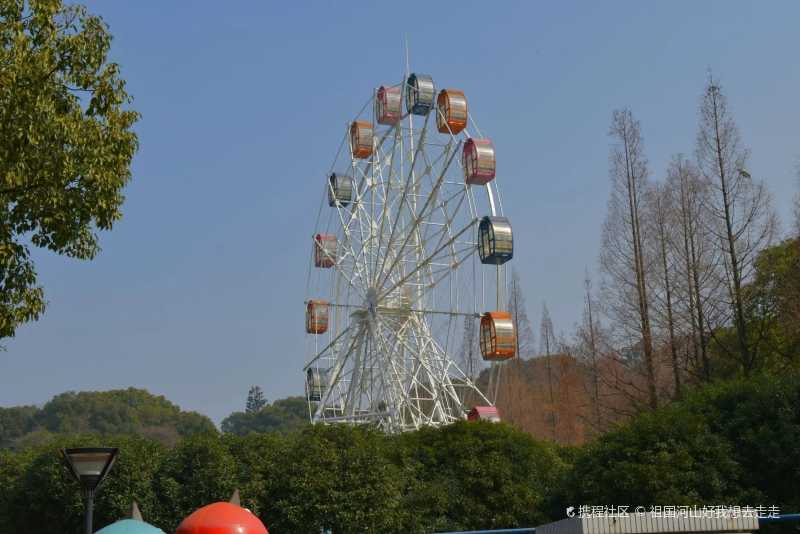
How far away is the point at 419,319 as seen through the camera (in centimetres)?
3709

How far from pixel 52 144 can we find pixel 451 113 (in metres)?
23.1

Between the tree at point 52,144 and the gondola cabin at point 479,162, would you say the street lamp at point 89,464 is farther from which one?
the gondola cabin at point 479,162

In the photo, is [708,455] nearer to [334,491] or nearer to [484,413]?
[334,491]

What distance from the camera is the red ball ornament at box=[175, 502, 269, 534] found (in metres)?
8.57

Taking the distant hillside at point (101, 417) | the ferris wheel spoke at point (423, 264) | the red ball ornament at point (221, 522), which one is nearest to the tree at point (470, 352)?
the ferris wheel spoke at point (423, 264)

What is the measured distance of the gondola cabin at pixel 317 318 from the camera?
4150cm

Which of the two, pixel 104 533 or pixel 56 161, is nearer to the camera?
pixel 104 533

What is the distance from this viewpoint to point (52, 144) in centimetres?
1236

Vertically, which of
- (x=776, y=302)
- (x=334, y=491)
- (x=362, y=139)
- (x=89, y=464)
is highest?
(x=362, y=139)

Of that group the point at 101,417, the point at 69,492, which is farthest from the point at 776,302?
the point at 101,417

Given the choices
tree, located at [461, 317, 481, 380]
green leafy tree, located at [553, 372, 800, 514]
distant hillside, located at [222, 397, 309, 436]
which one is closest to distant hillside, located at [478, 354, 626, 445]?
tree, located at [461, 317, 481, 380]

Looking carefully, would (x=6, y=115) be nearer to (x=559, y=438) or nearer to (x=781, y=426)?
(x=781, y=426)

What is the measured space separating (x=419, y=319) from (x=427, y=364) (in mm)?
1797

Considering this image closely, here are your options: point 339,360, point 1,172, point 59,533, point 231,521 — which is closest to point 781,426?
point 231,521
